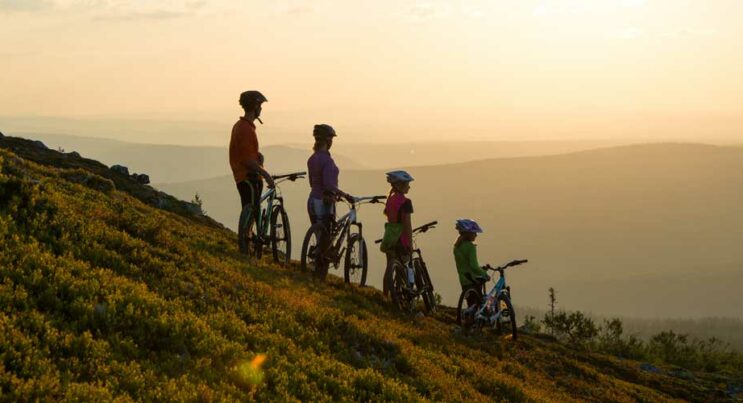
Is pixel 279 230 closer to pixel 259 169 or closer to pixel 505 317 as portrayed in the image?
pixel 259 169

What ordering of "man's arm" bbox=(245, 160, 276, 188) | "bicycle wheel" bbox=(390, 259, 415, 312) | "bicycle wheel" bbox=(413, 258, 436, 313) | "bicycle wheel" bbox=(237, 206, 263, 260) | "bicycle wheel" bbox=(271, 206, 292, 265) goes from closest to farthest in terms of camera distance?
1. "man's arm" bbox=(245, 160, 276, 188)
2. "bicycle wheel" bbox=(237, 206, 263, 260)
3. "bicycle wheel" bbox=(271, 206, 292, 265)
4. "bicycle wheel" bbox=(390, 259, 415, 312)
5. "bicycle wheel" bbox=(413, 258, 436, 313)

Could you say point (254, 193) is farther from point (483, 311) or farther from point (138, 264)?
point (483, 311)

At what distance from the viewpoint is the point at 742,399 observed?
23.4m

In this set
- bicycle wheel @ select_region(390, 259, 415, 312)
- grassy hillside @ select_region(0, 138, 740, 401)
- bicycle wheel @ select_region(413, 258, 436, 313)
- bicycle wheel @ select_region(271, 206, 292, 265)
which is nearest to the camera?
grassy hillside @ select_region(0, 138, 740, 401)

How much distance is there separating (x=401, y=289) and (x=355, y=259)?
155 cm

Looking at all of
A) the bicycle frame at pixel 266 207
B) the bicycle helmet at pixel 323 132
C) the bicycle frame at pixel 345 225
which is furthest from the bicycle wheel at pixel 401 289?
the bicycle helmet at pixel 323 132

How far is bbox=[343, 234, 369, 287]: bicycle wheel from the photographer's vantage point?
16422mm

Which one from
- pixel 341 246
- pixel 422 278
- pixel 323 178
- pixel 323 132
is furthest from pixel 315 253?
pixel 323 132

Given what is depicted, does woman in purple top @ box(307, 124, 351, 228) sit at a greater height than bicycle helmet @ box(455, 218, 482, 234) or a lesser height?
greater

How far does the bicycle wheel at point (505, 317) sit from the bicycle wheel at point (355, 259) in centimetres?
410

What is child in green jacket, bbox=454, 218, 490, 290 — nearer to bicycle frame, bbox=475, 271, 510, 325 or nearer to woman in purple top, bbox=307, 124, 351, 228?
bicycle frame, bbox=475, 271, 510, 325

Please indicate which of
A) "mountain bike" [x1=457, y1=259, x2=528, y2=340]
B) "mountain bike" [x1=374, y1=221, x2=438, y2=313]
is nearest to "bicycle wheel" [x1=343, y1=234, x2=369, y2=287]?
"mountain bike" [x1=374, y1=221, x2=438, y2=313]

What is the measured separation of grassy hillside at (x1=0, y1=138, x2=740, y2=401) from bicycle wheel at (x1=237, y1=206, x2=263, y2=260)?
70cm

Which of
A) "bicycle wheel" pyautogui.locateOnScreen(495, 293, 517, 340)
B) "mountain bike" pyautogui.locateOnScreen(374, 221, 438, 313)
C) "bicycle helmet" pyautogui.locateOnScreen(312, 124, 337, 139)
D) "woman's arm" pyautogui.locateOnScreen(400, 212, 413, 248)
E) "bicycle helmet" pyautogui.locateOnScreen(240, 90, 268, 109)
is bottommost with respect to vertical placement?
"bicycle wheel" pyautogui.locateOnScreen(495, 293, 517, 340)
